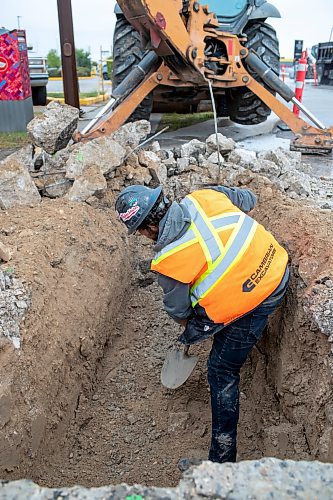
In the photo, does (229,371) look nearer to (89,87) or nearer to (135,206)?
(135,206)

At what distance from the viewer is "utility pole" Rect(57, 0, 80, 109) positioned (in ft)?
25.5

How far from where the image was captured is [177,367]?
3381mm

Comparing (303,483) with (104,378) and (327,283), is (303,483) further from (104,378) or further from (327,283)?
(104,378)

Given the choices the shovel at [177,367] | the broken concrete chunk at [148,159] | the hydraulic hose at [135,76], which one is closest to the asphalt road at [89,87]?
the hydraulic hose at [135,76]

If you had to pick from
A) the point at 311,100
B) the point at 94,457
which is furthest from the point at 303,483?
the point at 311,100

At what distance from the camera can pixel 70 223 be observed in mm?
3922

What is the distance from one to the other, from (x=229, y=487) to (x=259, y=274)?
1.39 m

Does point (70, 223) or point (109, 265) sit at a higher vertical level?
point (70, 223)

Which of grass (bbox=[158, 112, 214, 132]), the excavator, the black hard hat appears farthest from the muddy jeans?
grass (bbox=[158, 112, 214, 132])

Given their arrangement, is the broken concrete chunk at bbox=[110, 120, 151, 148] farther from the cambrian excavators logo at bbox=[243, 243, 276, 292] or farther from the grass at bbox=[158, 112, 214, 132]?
the grass at bbox=[158, 112, 214, 132]

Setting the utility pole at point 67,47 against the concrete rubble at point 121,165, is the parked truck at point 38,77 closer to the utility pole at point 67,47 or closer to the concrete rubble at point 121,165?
the utility pole at point 67,47

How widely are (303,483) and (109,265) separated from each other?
9.31 feet

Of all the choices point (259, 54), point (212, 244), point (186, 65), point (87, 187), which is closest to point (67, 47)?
point (186, 65)

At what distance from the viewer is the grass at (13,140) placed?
823 cm
